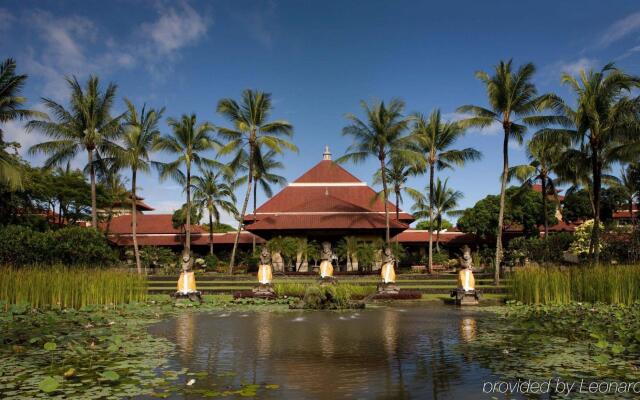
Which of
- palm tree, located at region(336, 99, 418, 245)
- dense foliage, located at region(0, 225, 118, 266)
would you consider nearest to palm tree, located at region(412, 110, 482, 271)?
palm tree, located at region(336, 99, 418, 245)

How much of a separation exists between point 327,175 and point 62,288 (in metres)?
28.8

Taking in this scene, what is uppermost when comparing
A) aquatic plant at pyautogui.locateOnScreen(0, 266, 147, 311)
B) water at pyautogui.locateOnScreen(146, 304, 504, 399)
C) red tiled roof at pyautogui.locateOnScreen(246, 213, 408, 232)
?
red tiled roof at pyautogui.locateOnScreen(246, 213, 408, 232)

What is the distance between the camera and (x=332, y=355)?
7.55 meters

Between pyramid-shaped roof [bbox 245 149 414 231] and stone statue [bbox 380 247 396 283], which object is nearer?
stone statue [bbox 380 247 396 283]

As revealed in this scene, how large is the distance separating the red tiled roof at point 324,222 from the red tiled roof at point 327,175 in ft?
24.4

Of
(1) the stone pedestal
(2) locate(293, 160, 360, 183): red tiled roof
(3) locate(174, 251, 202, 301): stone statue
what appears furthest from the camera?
(2) locate(293, 160, 360, 183): red tiled roof

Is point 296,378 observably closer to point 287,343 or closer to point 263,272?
point 287,343

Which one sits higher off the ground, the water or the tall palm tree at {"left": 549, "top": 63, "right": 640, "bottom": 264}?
the tall palm tree at {"left": 549, "top": 63, "right": 640, "bottom": 264}


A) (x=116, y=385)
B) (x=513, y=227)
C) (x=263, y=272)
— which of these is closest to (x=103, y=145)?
(x=263, y=272)

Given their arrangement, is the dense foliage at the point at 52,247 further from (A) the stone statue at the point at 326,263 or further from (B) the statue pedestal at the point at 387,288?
(B) the statue pedestal at the point at 387,288

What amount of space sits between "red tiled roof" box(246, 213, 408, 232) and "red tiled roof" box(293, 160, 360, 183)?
24.4ft

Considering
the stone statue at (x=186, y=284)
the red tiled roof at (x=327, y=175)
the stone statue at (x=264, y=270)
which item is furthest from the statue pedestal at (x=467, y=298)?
the red tiled roof at (x=327, y=175)

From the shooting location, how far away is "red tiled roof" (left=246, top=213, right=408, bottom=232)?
3181 centimetres

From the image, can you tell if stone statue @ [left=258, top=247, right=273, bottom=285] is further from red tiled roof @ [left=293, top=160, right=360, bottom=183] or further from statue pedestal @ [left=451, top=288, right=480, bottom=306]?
red tiled roof @ [left=293, top=160, right=360, bottom=183]
